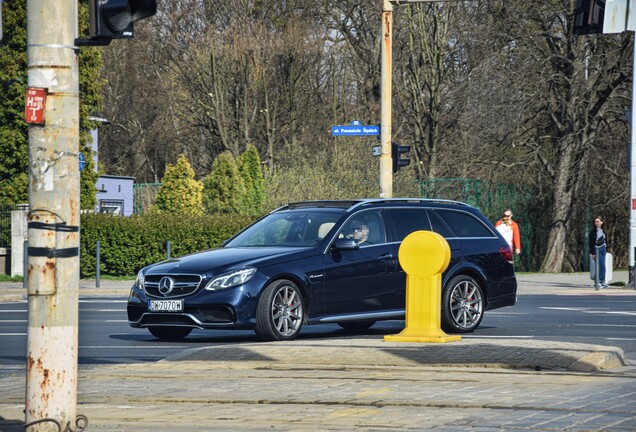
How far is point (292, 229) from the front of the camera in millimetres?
16062

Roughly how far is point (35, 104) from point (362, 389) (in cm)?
363

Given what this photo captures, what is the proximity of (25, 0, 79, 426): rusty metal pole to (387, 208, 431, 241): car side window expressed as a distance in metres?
9.10

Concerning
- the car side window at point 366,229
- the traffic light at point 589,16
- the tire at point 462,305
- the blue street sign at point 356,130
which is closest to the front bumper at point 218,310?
the car side window at point 366,229

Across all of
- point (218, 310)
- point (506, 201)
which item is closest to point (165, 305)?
point (218, 310)

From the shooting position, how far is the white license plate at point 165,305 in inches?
583

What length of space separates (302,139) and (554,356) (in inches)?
1639

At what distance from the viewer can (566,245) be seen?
43.1 meters

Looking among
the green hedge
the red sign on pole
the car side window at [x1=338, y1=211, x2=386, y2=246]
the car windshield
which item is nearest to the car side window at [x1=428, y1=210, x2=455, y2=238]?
the car side window at [x1=338, y1=211, x2=386, y2=246]

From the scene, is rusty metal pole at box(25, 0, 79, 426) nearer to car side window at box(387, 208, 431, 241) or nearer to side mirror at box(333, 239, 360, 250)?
side mirror at box(333, 239, 360, 250)

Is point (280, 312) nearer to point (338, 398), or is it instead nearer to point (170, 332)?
point (170, 332)

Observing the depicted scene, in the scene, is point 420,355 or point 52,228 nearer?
point 52,228

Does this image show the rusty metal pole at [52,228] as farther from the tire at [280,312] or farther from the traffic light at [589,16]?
the traffic light at [589,16]

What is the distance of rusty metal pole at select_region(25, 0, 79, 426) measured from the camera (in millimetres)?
7418

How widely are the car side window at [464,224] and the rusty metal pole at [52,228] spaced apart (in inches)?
387
